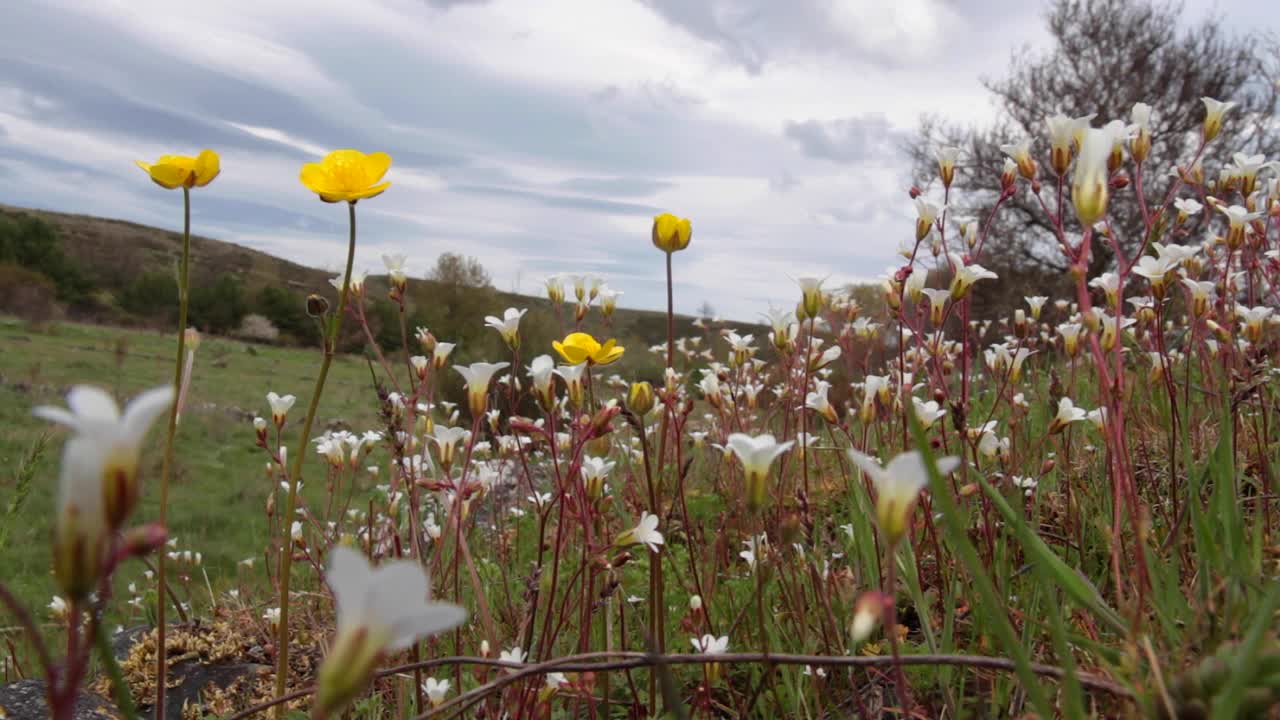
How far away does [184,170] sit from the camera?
1557 millimetres

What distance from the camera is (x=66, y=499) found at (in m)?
0.58

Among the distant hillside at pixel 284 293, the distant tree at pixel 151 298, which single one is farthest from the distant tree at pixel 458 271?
the distant tree at pixel 151 298

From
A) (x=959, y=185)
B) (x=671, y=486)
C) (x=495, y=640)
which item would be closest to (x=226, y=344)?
(x=959, y=185)

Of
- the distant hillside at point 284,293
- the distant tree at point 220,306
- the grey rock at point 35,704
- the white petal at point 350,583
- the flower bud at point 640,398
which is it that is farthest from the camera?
the distant tree at point 220,306

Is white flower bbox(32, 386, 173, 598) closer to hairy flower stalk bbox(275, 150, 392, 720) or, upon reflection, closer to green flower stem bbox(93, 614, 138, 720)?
green flower stem bbox(93, 614, 138, 720)

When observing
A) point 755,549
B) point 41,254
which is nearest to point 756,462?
point 755,549

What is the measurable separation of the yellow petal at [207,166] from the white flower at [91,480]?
1.15 metres

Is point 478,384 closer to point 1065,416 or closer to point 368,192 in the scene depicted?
point 368,192

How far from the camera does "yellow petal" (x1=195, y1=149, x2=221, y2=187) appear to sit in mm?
1570

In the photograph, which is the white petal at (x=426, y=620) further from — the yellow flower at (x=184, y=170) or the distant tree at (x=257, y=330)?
the distant tree at (x=257, y=330)

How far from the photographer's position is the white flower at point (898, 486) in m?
0.88

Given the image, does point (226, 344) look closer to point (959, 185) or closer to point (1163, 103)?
point (959, 185)

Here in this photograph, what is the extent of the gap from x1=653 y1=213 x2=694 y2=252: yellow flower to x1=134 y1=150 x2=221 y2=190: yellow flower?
1.05 m

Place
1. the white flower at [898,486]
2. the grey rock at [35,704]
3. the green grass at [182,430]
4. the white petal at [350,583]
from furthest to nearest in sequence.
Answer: the green grass at [182,430] < the grey rock at [35,704] < the white flower at [898,486] < the white petal at [350,583]
